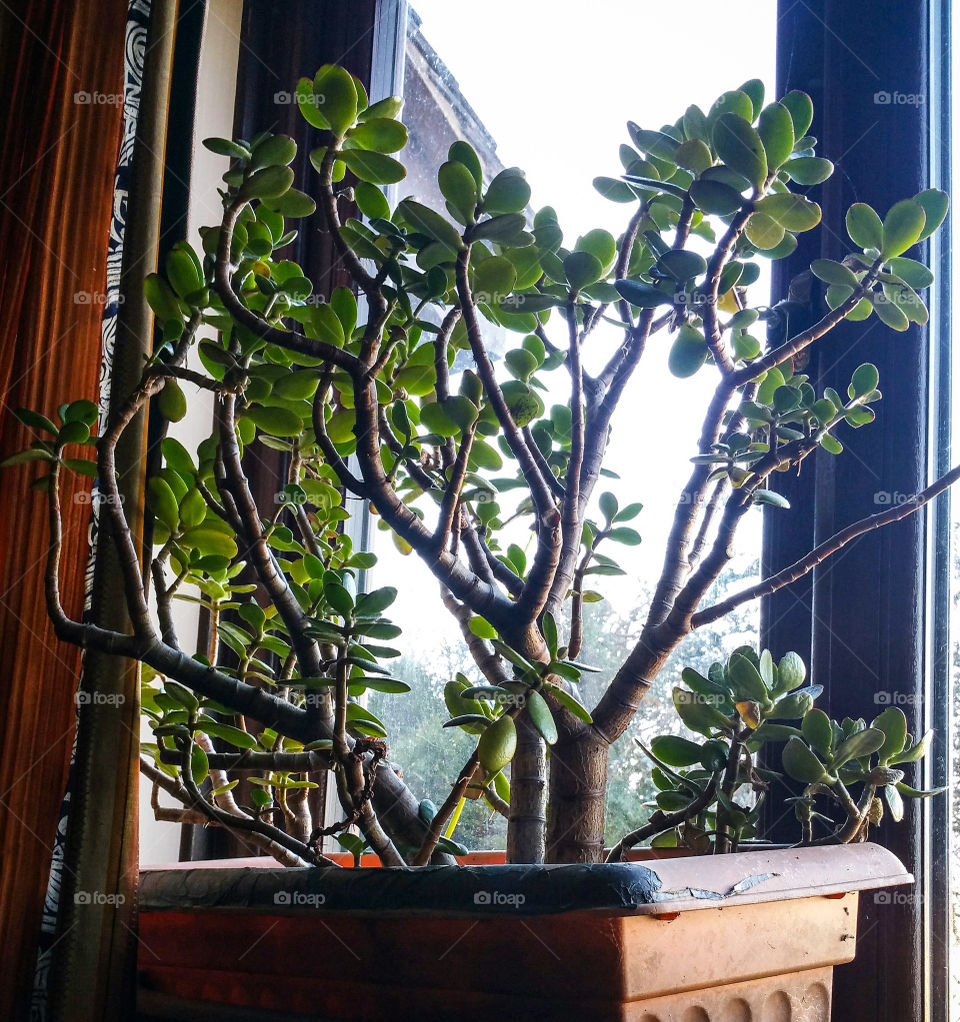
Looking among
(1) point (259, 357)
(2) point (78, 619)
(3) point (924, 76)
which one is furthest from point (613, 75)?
(2) point (78, 619)

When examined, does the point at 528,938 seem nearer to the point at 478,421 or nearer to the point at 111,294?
the point at 478,421

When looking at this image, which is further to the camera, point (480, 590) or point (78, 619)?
point (78, 619)

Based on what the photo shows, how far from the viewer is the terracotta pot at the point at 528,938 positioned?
0.55m

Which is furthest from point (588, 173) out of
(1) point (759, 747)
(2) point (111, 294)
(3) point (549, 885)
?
(3) point (549, 885)

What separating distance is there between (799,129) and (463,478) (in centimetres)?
36

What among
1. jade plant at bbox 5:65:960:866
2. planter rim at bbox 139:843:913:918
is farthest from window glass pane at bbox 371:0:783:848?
planter rim at bbox 139:843:913:918

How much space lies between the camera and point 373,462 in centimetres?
72

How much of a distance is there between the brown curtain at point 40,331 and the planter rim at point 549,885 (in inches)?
9.2

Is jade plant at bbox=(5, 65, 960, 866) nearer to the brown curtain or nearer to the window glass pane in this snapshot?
the brown curtain

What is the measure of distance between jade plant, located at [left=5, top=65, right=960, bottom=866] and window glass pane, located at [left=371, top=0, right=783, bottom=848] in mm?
246

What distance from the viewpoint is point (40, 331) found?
1.10m

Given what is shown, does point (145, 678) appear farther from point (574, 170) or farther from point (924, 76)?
point (924, 76)

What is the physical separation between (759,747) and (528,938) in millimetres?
327

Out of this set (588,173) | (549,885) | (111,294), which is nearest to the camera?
(549,885)
